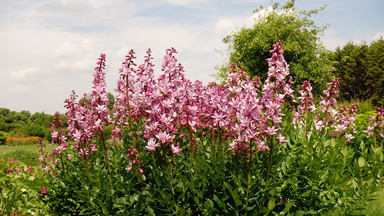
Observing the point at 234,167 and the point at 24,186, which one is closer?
the point at 234,167

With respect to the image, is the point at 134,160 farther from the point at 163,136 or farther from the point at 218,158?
the point at 218,158

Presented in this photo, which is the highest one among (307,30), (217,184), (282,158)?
(307,30)

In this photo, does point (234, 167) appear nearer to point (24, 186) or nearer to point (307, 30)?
point (24, 186)

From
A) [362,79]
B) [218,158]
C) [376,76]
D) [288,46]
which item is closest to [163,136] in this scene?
[218,158]

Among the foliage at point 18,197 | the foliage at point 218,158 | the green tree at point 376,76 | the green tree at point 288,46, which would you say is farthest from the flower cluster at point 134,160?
the green tree at point 376,76

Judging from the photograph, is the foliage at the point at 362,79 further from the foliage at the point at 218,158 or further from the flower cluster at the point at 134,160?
the flower cluster at the point at 134,160

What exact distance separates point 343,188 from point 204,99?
7.57 ft

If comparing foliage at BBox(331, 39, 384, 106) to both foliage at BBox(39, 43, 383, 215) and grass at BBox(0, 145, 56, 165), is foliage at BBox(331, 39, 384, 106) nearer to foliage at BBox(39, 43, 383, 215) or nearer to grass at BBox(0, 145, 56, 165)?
grass at BBox(0, 145, 56, 165)

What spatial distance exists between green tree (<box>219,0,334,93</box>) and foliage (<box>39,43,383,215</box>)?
22027 mm

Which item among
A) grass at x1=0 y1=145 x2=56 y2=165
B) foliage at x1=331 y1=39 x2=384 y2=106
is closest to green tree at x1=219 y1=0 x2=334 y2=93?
foliage at x1=331 y1=39 x2=384 y2=106

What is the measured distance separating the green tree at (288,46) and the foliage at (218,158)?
2203 cm

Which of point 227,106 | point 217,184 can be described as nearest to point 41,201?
point 217,184

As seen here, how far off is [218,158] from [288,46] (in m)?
23.1

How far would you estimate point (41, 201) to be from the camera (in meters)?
6.08
